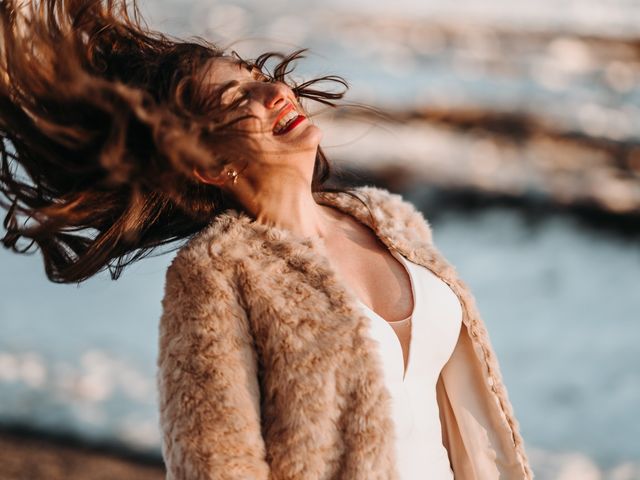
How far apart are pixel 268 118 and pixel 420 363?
1.82 ft

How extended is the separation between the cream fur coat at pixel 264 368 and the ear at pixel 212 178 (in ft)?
0.23

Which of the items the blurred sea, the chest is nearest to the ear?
the chest

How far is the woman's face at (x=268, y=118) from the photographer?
1431mm

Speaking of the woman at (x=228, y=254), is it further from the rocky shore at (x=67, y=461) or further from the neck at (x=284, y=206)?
the rocky shore at (x=67, y=461)

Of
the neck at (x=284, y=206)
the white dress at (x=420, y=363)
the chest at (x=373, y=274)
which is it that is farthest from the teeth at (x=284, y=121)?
Answer: the white dress at (x=420, y=363)

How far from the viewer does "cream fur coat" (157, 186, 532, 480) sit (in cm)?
131

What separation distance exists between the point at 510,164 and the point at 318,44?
179 centimetres

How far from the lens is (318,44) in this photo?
20.2 ft

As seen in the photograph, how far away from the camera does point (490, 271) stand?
4.89m

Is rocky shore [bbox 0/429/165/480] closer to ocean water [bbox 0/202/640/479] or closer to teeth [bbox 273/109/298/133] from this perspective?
ocean water [bbox 0/202/640/479]

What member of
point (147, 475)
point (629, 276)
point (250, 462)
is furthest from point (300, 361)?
point (629, 276)

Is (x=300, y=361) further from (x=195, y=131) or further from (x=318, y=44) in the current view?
(x=318, y=44)

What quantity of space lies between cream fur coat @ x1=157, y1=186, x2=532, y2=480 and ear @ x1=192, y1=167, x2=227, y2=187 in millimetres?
69

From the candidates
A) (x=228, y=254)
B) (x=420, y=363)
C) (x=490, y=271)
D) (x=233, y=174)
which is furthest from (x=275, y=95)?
(x=490, y=271)
